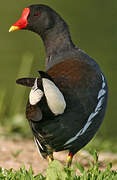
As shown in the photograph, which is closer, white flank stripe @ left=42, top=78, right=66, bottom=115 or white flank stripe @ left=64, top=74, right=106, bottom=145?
white flank stripe @ left=42, top=78, right=66, bottom=115

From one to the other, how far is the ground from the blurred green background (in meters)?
0.38

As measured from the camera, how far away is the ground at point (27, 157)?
5.30 metres

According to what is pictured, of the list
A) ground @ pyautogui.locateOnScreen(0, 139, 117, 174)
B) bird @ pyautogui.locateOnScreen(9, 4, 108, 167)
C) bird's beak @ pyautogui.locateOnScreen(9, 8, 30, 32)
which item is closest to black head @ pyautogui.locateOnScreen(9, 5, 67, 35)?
bird's beak @ pyautogui.locateOnScreen(9, 8, 30, 32)

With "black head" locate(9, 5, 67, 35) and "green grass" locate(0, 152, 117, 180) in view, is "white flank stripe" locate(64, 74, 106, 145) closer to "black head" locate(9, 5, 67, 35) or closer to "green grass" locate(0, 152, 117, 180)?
"green grass" locate(0, 152, 117, 180)

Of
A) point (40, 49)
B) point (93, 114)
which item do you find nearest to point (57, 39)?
point (93, 114)

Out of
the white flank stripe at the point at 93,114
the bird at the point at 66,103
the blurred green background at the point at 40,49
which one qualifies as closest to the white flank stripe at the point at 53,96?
the bird at the point at 66,103

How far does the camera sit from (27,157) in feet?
18.6

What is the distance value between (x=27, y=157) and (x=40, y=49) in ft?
25.9

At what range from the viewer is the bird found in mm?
4023

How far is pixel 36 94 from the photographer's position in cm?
397

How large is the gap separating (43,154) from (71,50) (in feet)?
2.99

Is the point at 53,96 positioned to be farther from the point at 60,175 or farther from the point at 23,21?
the point at 23,21

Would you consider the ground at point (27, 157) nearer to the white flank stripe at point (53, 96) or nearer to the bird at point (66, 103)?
the bird at point (66, 103)

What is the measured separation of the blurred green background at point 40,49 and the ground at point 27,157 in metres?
0.38
